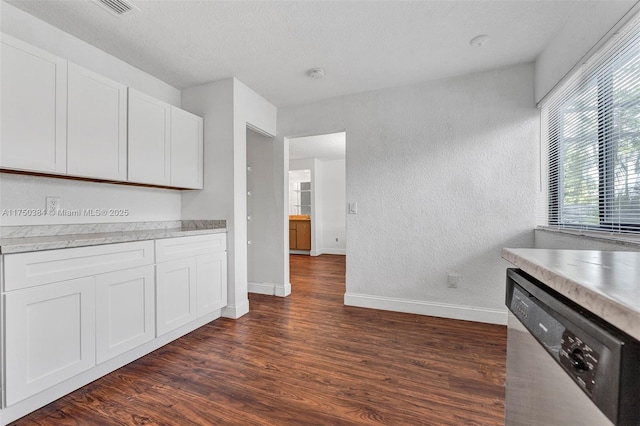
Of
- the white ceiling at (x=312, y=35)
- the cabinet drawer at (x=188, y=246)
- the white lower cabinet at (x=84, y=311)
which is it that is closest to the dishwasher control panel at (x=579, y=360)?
the white ceiling at (x=312, y=35)

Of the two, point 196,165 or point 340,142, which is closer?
point 196,165

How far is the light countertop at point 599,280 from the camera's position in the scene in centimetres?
38

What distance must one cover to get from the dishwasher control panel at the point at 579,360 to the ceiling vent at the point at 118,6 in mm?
2613

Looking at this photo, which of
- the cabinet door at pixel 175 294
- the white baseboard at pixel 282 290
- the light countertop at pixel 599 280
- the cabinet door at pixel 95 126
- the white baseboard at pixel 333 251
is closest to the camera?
the light countertop at pixel 599 280

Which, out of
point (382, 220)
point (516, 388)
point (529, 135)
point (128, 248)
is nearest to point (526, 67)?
point (529, 135)

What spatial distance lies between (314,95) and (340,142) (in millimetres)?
2227

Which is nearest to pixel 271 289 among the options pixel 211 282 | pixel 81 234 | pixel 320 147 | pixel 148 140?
pixel 211 282

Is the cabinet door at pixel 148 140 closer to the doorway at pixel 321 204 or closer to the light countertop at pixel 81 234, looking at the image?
the light countertop at pixel 81 234

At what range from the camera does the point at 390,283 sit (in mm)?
3037

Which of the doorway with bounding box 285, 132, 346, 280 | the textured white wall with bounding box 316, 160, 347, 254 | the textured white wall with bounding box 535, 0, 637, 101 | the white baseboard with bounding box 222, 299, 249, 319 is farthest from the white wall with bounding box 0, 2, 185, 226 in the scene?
the textured white wall with bounding box 316, 160, 347, 254

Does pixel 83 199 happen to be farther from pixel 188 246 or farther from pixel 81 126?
pixel 188 246

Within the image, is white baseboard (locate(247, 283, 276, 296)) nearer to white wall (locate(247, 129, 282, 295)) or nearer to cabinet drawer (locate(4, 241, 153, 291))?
white wall (locate(247, 129, 282, 295))

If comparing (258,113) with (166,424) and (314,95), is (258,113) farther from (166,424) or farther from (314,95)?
(166,424)

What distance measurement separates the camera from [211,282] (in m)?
2.64
